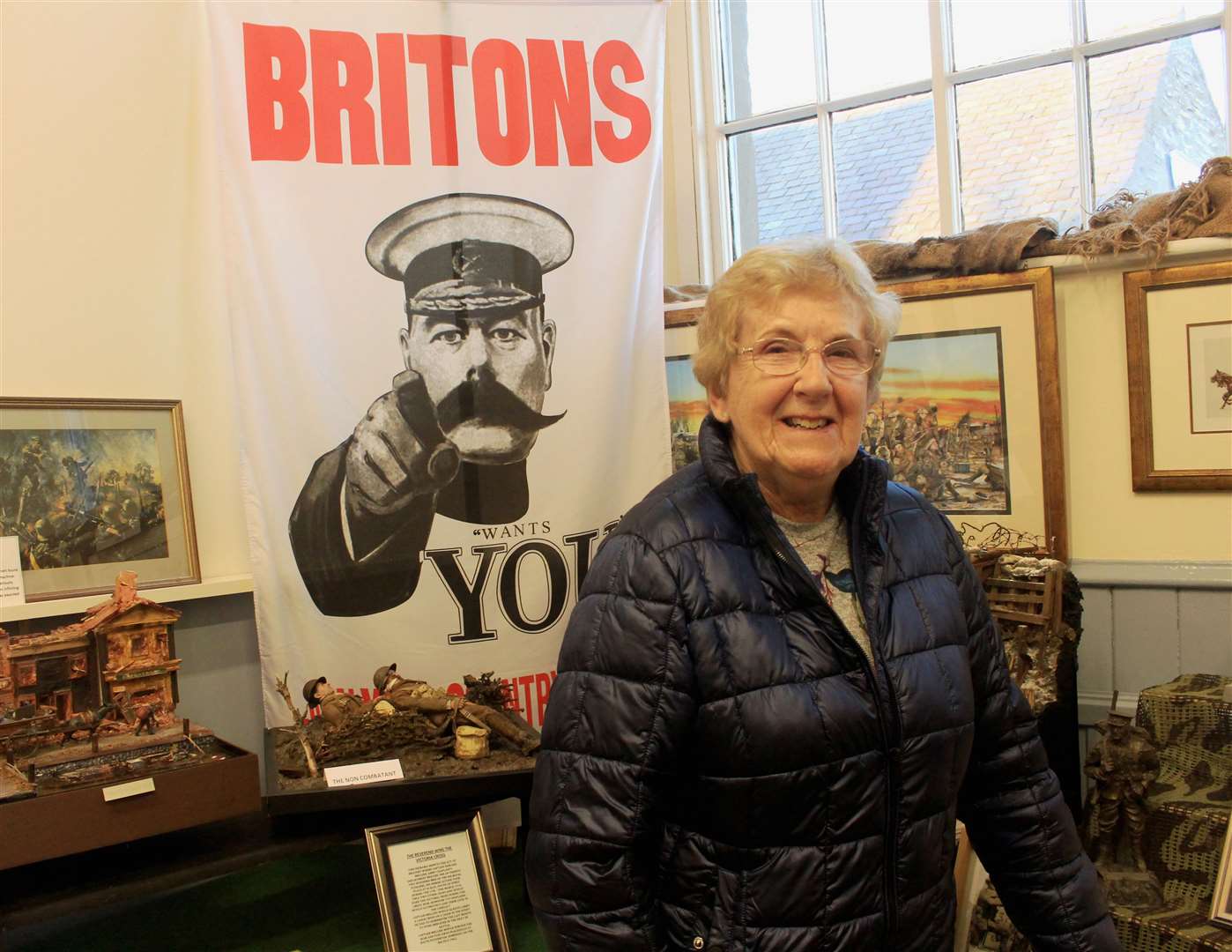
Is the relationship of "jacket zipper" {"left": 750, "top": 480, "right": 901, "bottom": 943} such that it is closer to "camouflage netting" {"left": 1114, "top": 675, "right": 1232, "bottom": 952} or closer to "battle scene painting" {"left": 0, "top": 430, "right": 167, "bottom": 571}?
"camouflage netting" {"left": 1114, "top": 675, "right": 1232, "bottom": 952}

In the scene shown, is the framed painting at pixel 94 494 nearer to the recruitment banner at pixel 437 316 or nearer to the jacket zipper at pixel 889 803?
the recruitment banner at pixel 437 316

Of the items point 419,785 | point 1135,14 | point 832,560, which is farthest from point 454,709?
point 1135,14

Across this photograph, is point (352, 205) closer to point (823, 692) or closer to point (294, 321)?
point (294, 321)

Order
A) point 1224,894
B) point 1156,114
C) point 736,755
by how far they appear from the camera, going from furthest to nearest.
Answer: point 1156,114
point 1224,894
point 736,755

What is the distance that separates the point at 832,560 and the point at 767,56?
2.43 m

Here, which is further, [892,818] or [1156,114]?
[1156,114]

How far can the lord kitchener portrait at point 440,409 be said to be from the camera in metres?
2.70

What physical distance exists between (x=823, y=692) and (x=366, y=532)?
66.9 inches

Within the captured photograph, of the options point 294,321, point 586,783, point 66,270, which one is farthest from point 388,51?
point 586,783

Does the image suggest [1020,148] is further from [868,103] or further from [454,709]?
[454,709]

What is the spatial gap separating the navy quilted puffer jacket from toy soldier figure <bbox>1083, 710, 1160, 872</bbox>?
961mm

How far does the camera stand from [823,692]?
4.20ft

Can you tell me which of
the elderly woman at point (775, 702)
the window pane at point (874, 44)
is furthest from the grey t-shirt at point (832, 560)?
the window pane at point (874, 44)

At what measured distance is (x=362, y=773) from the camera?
215 cm
